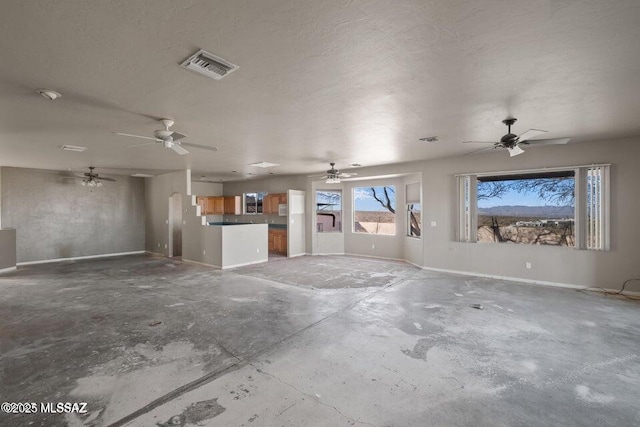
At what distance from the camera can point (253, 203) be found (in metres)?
11.1

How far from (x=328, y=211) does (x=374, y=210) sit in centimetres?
155

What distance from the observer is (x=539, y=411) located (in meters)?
2.11

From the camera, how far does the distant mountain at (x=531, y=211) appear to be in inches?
218

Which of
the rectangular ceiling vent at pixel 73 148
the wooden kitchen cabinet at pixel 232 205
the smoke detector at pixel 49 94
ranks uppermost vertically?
the rectangular ceiling vent at pixel 73 148

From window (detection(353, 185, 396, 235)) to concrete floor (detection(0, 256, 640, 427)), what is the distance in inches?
145

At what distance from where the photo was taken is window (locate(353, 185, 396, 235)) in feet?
28.8

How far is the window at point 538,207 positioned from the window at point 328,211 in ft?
13.2

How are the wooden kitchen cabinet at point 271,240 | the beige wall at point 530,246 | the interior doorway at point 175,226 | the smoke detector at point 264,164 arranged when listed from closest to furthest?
the beige wall at point 530,246
the smoke detector at point 264,164
the interior doorway at point 175,226
the wooden kitchen cabinet at point 271,240

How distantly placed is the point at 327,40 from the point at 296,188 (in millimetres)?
7760

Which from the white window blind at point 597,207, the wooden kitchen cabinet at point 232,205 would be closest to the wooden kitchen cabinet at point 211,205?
the wooden kitchen cabinet at point 232,205

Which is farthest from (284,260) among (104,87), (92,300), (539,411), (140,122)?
(539,411)

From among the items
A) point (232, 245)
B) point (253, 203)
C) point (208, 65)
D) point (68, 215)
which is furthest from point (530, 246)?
point (68, 215)

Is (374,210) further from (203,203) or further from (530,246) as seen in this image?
(203,203)

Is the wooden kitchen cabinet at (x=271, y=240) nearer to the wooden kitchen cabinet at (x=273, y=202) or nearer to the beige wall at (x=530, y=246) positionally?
the wooden kitchen cabinet at (x=273, y=202)
